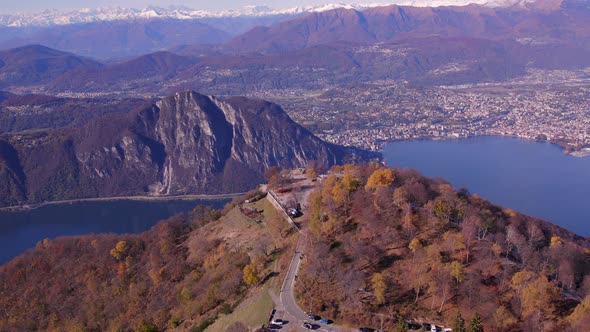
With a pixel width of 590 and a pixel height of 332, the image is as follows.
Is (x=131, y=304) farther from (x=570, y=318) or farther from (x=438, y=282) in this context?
(x=570, y=318)

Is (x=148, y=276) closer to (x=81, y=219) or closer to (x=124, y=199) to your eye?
(x=81, y=219)

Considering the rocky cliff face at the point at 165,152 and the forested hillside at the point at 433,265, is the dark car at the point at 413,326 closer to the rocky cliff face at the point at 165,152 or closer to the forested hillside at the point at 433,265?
the forested hillside at the point at 433,265

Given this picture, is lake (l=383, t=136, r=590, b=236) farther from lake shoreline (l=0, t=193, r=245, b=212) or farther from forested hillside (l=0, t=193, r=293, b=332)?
forested hillside (l=0, t=193, r=293, b=332)

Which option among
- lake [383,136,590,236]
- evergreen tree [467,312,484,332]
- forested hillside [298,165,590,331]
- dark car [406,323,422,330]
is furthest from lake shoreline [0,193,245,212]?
evergreen tree [467,312,484,332]

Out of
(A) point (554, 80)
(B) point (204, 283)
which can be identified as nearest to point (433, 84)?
(A) point (554, 80)

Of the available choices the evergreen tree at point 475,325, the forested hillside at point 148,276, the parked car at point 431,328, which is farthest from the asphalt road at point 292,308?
the evergreen tree at point 475,325

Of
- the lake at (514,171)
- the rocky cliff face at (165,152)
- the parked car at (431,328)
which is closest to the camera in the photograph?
the parked car at (431,328)
